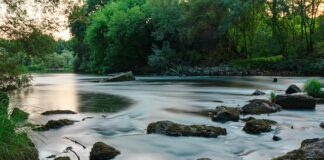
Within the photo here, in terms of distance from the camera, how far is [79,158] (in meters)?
10.2

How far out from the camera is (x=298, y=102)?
60.9 ft

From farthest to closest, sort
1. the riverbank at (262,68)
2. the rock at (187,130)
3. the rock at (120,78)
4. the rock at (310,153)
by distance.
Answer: the riverbank at (262,68) < the rock at (120,78) < the rock at (187,130) < the rock at (310,153)

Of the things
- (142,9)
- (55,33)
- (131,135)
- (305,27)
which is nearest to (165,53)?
(142,9)

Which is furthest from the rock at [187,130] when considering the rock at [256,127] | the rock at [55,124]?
the rock at [55,124]

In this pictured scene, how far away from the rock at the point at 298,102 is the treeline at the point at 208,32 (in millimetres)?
33950

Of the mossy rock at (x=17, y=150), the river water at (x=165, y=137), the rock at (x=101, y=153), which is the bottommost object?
the river water at (x=165, y=137)

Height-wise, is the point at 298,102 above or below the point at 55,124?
above

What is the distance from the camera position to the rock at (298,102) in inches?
725

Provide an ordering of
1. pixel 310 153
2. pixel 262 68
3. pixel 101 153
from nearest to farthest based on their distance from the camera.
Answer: pixel 310 153
pixel 101 153
pixel 262 68

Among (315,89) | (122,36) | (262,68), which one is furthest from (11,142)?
(122,36)

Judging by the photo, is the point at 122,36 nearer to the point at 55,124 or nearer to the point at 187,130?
the point at 55,124

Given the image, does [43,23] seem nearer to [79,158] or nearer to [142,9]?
[79,158]

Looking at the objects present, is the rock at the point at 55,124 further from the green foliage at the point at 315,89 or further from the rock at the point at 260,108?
the green foliage at the point at 315,89

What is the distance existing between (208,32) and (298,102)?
4048 cm
